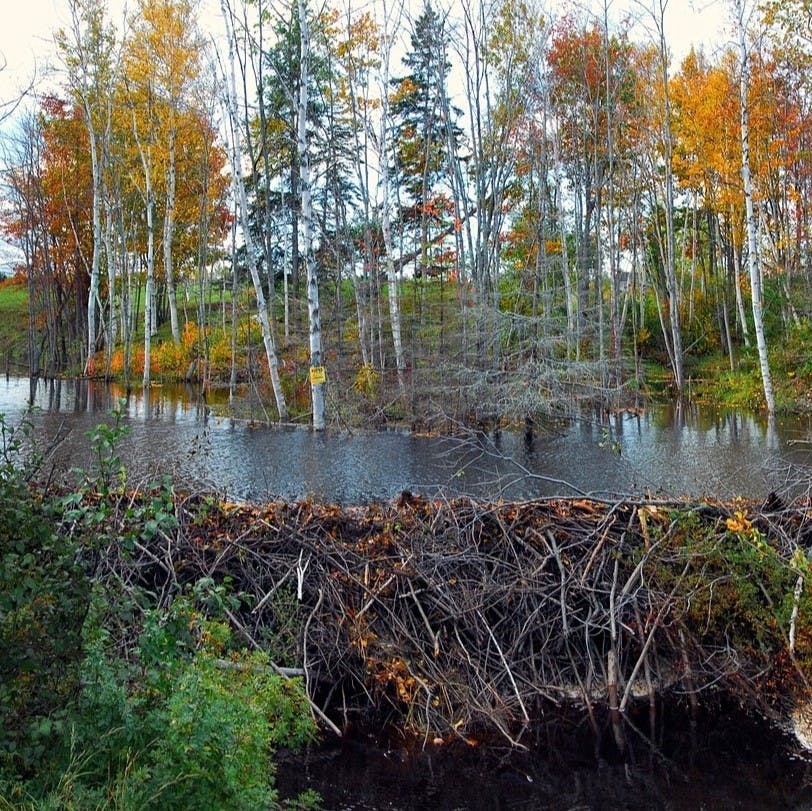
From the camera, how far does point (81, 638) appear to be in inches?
129

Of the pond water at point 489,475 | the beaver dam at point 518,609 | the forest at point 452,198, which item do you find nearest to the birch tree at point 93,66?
the forest at point 452,198

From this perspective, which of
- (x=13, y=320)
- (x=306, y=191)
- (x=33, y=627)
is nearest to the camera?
(x=33, y=627)

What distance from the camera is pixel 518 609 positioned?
606 centimetres

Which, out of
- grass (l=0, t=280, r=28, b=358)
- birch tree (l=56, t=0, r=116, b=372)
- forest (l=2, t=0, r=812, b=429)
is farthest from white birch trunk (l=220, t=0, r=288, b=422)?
grass (l=0, t=280, r=28, b=358)

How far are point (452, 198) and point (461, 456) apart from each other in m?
13.8

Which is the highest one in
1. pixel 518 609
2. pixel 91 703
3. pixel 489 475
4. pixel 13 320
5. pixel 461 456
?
pixel 13 320

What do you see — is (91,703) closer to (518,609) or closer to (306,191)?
(518,609)

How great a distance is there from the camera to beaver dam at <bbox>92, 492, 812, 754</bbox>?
18.8 feet

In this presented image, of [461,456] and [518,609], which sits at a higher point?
[461,456]

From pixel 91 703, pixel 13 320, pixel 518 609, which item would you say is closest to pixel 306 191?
pixel 518 609

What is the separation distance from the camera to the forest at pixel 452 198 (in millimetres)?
18969

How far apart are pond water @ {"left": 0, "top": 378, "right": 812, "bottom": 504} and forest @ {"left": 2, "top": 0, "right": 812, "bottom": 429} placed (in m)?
1.25

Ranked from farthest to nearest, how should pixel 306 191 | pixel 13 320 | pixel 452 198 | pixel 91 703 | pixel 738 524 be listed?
pixel 13 320 < pixel 452 198 < pixel 306 191 < pixel 738 524 < pixel 91 703

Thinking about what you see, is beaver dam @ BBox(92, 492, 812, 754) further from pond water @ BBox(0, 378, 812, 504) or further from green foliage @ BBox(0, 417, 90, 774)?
green foliage @ BBox(0, 417, 90, 774)
